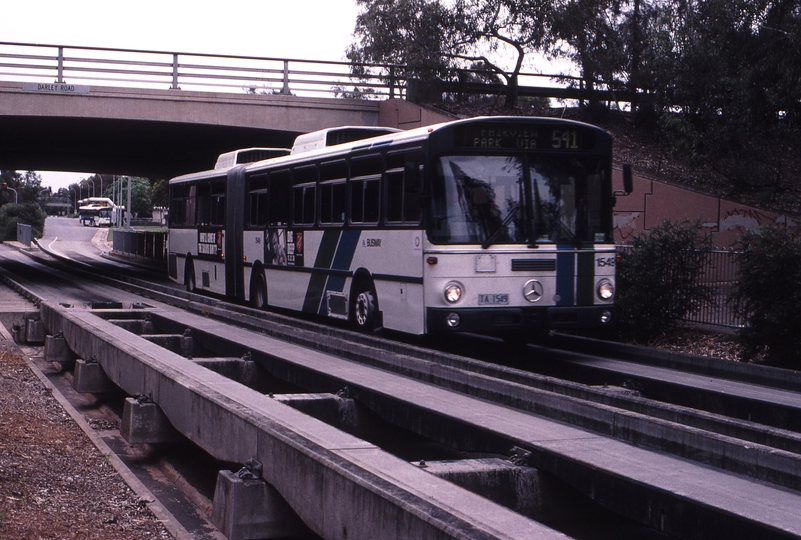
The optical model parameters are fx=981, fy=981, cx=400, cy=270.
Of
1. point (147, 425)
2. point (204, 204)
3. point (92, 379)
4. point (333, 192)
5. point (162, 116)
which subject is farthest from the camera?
point (162, 116)

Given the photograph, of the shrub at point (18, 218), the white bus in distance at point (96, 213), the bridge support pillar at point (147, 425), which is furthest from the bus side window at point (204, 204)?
the white bus in distance at point (96, 213)

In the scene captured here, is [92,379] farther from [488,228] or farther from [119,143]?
[119,143]

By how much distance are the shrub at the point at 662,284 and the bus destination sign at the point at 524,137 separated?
3.37 meters

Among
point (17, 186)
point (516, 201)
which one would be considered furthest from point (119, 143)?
point (17, 186)

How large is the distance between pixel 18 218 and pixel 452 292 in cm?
6642

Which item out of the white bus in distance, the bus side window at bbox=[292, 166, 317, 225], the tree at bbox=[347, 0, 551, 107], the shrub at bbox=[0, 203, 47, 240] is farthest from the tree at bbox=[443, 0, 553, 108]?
the white bus in distance

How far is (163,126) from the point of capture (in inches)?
1241

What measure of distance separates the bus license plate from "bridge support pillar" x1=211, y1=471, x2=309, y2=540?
668cm

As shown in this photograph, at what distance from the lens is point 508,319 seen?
39.2ft

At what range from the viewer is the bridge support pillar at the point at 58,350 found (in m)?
11.9

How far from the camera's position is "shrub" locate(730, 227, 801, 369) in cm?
1161

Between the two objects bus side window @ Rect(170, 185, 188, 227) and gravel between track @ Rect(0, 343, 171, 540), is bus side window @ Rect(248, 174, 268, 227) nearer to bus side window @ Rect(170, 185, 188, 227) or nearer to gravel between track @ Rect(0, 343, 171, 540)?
bus side window @ Rect(170, 185, 188, 227)

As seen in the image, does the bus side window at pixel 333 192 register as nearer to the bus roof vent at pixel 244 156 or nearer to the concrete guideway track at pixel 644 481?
the bus roof vent at pixel 244 156

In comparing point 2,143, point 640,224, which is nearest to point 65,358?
point 640,224
